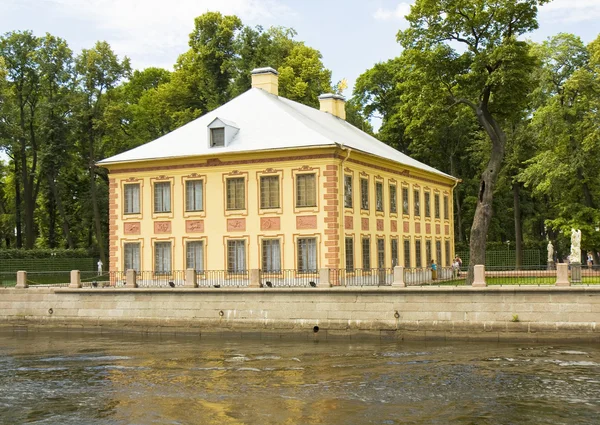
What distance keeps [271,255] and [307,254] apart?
1.60m

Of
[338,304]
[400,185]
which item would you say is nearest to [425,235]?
[400,185]

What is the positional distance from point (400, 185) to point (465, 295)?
1514 cm

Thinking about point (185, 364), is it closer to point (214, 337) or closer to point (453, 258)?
point (214, 337)

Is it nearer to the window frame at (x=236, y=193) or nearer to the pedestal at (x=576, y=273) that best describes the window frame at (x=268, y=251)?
the window frame at (x=236, y=193)

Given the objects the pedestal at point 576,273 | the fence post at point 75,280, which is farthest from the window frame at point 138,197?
the pedestal at point 576,273

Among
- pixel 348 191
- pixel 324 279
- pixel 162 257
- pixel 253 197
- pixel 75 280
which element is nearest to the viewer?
pixel 324 279

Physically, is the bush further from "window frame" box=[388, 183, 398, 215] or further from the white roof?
"window frame" box=[388, 183, 398, 215]

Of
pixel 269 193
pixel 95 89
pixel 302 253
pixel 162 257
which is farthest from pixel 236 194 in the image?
pixel 95 89

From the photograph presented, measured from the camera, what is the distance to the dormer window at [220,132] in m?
37.4

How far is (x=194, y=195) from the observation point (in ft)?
125

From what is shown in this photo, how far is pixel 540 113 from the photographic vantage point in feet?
155

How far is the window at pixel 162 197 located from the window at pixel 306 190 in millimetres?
6112

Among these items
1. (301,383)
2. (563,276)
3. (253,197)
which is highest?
(253,197)

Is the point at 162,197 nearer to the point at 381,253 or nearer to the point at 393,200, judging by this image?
the point at 381,253
